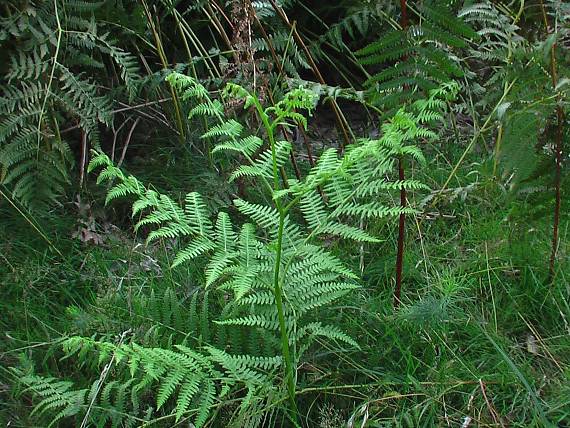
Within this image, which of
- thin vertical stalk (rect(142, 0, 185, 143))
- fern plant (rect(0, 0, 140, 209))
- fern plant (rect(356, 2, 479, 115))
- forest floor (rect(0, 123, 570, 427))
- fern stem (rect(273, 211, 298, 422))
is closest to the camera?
fern stem (rect(273, 211, 298, 422))

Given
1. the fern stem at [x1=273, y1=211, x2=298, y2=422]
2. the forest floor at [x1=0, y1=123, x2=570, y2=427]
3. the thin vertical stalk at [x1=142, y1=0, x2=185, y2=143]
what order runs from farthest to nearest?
the thin vertical stalk at [x1=142, y1=0, x2=185, y2=143] → the forest floor at [x1=0, y1=123, x2=570, y2=427] → the fern stem at [x1=273, y1=211, x2=298, y2=422]

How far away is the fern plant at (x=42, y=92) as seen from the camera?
2.65 metres

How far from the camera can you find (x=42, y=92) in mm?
2711

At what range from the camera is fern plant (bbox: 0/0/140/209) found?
2646 millimetres

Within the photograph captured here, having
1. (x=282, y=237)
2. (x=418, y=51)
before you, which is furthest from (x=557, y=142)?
(x=282, y=237)

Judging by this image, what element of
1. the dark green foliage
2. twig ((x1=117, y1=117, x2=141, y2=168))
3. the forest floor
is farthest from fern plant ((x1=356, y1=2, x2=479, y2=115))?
twig ((x1=117, y1=117, x2=141, y2=168))

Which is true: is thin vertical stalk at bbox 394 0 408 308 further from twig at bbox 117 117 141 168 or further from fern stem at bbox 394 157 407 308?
twig at bbox 117 117 141 168

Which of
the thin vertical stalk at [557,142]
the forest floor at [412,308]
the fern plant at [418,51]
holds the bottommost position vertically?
the forest floor at [412,308]

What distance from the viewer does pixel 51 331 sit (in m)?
2.32

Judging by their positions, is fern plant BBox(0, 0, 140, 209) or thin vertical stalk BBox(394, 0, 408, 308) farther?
fern plant BBox(0, 0, 140, 209)

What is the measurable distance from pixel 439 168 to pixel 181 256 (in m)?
1.49

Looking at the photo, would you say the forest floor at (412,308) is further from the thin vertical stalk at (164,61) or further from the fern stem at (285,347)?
the thin vertical stalk at (164,61)

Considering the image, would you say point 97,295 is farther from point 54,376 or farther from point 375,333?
point 375,333

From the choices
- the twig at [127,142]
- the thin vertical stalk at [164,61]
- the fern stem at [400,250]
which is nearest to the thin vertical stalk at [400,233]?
the fern stem at [400,250]
